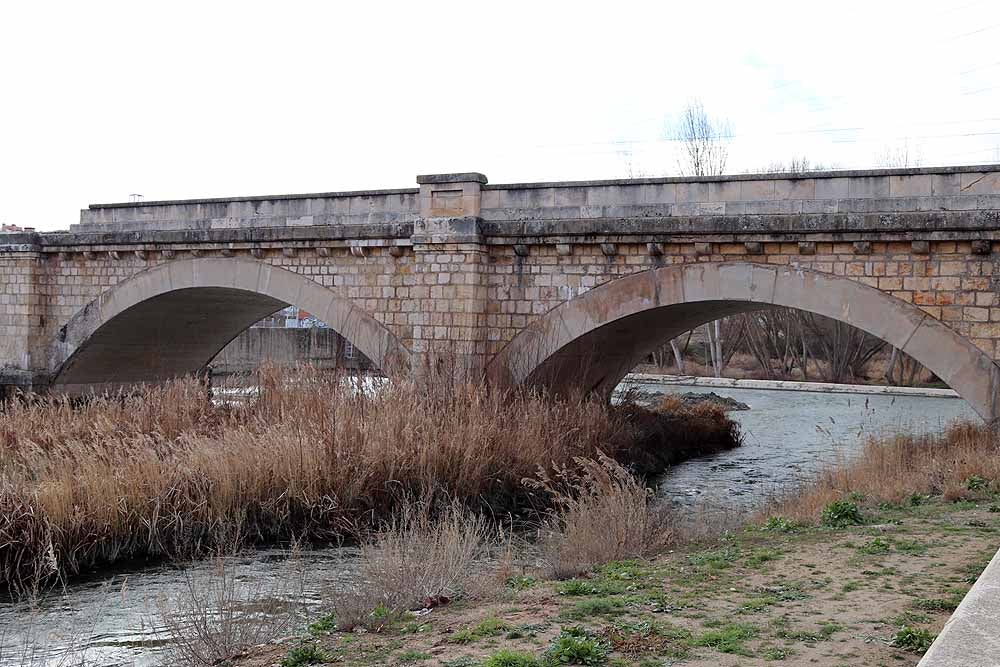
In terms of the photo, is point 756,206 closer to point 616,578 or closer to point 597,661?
point 616,578

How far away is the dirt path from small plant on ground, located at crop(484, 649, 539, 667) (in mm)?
22

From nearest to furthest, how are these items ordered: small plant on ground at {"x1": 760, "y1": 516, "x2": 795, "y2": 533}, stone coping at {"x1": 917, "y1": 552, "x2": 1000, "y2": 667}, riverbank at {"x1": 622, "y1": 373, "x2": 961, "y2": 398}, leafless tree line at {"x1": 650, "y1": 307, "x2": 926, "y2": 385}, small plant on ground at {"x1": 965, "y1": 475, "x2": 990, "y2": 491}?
stone coping at {"x1": 917, "y1": 552, "x2": 1000, "y2": 667}, small plant on ground at {"x1": 760, "y1": 516, "x2": 795, "y2": 533}, small plant on ground at {"x1": 965, "y1": 475, "x2": 990, "y2": 491}, riverbank at {"x1": 622, "y1": 373, "x2": 961, "y2": 398}, leafless tree line at {"x1": 650, "y1": 307, "x2": 926, "y2": 385}

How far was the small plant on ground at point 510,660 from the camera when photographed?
3934 millimetres

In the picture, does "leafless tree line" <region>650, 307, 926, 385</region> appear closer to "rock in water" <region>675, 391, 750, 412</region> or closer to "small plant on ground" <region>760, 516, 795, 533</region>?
"rock in water" <region>675, 391, 750, 412</region>

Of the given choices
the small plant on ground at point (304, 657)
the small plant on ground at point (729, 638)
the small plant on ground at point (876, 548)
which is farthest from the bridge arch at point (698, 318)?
the small plant on ground at point (304, 657)

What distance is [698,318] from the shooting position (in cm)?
1452

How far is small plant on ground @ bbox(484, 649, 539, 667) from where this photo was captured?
393 centimetres

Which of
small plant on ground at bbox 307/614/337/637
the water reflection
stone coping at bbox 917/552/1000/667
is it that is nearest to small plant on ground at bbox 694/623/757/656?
stone coping at bbox 917/552/1000/667

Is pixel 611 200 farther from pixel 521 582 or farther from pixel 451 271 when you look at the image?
pixel 521 582

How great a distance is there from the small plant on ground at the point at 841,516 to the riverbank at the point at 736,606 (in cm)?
1

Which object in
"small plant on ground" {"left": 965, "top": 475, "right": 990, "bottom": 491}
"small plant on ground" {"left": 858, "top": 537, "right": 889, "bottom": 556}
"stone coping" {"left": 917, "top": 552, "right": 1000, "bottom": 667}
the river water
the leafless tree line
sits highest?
the leafless tree line

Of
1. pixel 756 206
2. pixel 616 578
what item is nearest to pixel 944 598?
pixel 616 578

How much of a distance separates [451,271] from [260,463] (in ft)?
14.1

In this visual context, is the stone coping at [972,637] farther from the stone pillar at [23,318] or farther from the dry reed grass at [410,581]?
the stone pillar at [23,318]
